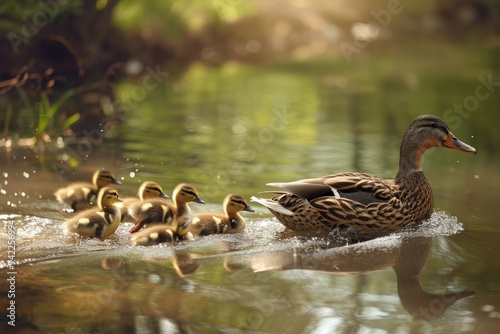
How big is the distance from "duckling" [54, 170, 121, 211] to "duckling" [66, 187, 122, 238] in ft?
2.10

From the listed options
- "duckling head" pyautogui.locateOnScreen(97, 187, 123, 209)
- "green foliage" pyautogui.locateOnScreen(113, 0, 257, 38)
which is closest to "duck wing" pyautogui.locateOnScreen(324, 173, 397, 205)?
"duckling head" pyautogui.locateOnScreen(97, 187, 123, 209)

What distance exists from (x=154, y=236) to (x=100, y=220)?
339mm

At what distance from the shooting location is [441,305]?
4.26 m

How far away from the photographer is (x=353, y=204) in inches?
212

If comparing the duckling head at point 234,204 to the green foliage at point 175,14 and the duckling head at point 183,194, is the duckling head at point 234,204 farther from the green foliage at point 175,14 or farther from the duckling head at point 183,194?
the green foliage at point 175,14

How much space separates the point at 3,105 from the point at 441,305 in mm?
7604

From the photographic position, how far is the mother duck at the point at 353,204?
5.38 m

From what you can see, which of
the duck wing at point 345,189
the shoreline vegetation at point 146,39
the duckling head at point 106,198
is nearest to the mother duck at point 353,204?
the duck wing at point 345,189

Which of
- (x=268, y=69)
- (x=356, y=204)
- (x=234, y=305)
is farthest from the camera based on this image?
(x=268, y=69)

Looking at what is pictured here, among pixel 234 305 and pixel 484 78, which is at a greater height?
pixel 484 78

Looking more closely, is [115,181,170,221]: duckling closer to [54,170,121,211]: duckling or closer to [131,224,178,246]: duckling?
[54,170,121,211]: duckling

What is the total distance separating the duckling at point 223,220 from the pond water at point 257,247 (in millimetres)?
77

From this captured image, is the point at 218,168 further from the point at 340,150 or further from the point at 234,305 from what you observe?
the point at 234,305

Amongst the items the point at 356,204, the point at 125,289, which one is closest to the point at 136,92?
the point at 356,204
